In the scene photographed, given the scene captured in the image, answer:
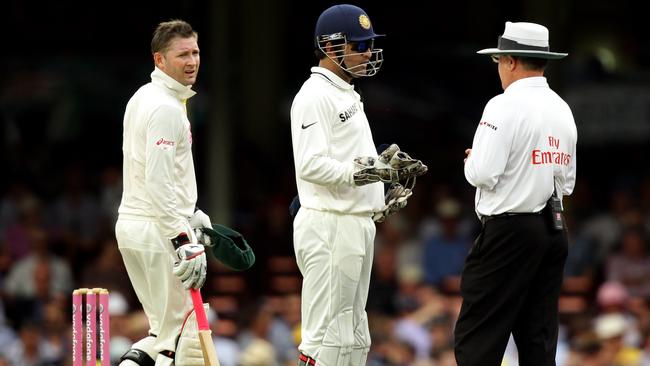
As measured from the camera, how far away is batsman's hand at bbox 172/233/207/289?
7.56m

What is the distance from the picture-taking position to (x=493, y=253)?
295 inches

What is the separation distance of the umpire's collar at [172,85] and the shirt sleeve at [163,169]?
182mm

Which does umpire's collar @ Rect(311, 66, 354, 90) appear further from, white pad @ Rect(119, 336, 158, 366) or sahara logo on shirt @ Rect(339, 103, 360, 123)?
white pad @ Rect(119, 336, 158, 366)

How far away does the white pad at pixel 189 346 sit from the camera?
7.80m

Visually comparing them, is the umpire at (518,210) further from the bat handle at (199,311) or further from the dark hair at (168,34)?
the dark hair at (168,34)

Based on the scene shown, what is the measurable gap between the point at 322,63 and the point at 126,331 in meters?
4.43

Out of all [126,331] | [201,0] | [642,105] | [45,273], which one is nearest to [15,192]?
[45,273]

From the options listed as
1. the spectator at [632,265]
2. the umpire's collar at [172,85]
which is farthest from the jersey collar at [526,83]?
the spectator at [632,265]

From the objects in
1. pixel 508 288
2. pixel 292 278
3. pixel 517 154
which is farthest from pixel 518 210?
pixel 292 278

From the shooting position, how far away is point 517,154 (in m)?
7.45

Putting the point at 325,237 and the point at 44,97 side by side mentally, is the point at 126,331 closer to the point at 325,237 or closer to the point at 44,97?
the point at 325,237

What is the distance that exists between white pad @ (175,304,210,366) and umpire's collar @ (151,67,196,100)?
1065mm

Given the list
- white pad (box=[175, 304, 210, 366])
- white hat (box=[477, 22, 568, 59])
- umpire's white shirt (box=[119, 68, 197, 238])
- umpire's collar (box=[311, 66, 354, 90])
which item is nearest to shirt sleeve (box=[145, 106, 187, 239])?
umpire's white shirt (box=[119, 68, 197, 238])

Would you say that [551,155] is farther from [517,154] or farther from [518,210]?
[518,210]
